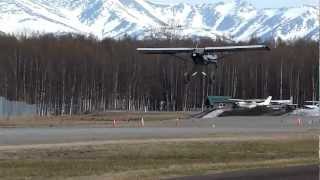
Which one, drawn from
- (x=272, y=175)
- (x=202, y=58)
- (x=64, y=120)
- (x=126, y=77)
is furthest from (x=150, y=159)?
(x=126, y=77)

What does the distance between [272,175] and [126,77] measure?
113m

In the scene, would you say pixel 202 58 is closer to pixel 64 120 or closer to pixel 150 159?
pixel 64 120

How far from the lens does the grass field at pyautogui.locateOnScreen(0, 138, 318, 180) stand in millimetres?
19500

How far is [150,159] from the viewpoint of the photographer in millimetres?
25250

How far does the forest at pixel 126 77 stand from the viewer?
120 m

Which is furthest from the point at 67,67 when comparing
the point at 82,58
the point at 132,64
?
the point at 132,64

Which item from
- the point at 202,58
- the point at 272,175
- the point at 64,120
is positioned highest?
the point at 202,58

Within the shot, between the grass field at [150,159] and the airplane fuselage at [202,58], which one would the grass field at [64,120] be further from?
the grass field at [150,159]

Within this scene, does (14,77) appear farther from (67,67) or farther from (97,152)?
(97,152)

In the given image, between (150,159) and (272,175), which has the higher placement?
(272,175)

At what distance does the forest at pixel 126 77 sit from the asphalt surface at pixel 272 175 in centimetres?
9704

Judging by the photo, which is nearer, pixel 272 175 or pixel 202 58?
pixel 272 175

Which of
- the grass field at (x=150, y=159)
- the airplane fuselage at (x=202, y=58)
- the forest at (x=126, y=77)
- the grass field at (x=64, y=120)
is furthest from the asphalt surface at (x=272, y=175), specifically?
the forest at (x=126, y=77)

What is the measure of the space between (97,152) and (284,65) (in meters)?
109
